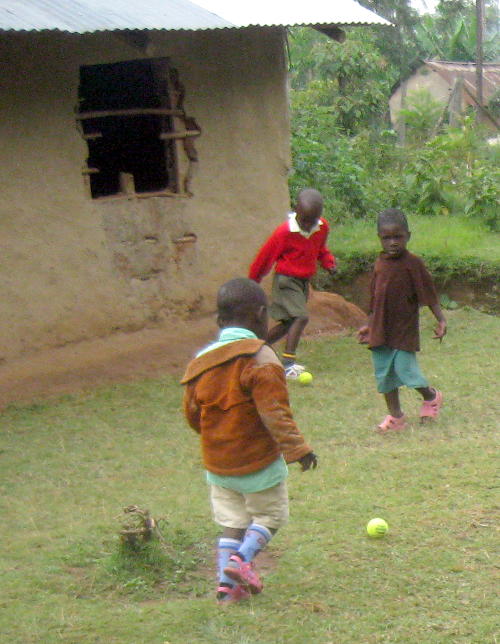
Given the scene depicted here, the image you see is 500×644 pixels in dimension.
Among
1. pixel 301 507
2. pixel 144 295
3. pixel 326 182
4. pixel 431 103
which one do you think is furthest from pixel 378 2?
pixel 301 507

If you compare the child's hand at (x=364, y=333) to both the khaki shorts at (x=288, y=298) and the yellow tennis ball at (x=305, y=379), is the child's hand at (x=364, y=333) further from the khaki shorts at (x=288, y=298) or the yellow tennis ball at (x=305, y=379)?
the khaki shorts at (x=288, y=298)

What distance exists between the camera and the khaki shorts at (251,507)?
3869 millimetres

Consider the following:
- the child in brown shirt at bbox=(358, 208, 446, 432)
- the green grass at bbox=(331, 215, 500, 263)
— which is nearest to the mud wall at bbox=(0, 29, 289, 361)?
the green grass at bbox=(331, 215, 500, 263)

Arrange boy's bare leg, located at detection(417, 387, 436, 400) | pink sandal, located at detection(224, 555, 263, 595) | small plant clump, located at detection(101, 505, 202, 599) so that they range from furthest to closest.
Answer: boy's bare leg, located at detection(417, 387, 436, 400) → small plant clump, located at detection(101, 505, 202, 599) → pink sandal, located at detection(224, 555, 263, 595)

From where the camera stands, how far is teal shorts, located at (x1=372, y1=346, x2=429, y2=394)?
6.10 metres

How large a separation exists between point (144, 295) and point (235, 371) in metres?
4.63

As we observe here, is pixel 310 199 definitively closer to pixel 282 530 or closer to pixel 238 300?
pixel 282 530

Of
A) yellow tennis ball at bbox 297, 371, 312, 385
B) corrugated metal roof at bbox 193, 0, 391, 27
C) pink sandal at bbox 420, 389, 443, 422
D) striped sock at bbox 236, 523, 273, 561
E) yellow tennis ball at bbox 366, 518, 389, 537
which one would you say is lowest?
yellow tennis ball at bbox 297, 371, 312, 385

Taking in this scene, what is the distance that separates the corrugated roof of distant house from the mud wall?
36 cm

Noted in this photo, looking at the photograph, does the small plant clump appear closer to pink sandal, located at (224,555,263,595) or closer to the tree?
pink sandal, located at (224,555,263,595)

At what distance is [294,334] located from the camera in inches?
308

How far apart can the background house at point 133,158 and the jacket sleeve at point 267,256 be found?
0.95 m

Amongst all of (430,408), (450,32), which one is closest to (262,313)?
(430,408)

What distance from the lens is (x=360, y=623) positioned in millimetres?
3604
